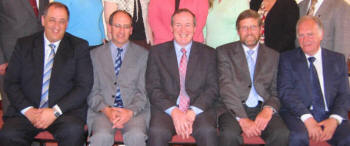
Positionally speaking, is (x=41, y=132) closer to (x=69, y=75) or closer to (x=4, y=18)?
(x=69, y=75)

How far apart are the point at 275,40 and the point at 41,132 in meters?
2.60

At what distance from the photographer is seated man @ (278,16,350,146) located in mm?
3127

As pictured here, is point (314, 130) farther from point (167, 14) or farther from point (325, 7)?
point (167, 14)

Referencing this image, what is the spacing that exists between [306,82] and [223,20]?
1.09 meters

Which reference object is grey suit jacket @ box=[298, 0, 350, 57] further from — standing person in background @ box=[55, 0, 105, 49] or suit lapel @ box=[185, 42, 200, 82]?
standing person in background @ box=[55, 0, 105, 49]

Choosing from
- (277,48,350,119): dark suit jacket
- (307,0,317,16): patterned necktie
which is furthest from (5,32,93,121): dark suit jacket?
(307,0,317,16): patterned necktie

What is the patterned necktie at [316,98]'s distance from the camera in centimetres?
316

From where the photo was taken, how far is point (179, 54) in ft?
11.0

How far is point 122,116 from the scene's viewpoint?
9.95 feet

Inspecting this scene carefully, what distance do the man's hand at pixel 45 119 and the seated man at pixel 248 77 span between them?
1501 millimetres

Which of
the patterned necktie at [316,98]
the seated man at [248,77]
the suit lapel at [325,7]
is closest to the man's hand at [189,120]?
the seated man at [248,77]

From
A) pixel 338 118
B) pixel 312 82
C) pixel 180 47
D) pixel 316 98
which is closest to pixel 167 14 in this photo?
pixel 180 47

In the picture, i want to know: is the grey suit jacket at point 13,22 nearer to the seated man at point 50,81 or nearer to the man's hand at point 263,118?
the seated man at point 50,81

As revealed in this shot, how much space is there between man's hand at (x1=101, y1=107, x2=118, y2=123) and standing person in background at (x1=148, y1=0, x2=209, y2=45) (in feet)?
3.39
